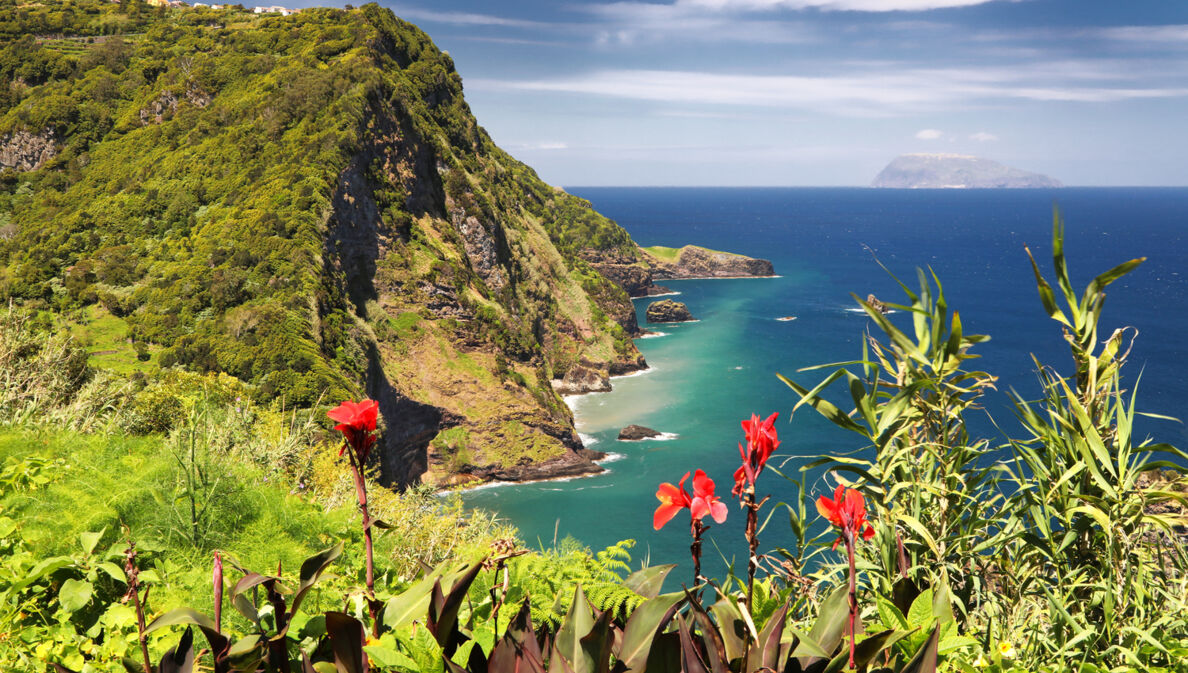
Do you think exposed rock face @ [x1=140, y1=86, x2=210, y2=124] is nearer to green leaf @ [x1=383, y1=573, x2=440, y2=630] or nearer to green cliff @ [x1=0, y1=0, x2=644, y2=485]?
green cliff @ [x1=0, y1=0, x2=644, y2=485]

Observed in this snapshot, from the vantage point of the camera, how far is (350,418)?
245 cm

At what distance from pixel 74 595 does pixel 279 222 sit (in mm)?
51802

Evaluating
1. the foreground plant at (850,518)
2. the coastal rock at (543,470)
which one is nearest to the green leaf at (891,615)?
the foreground plant at (850,518)

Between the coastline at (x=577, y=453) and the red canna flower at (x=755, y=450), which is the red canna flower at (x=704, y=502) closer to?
the red canna flower at (x=755, y=450)

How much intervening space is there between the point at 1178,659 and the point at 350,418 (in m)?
3.48

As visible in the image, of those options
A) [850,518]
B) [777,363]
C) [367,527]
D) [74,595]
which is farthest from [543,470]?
[850,518]

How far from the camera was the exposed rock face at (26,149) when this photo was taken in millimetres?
63281

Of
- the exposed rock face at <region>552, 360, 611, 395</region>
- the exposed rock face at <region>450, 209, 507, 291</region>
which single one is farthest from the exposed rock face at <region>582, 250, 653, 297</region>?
the exposed rock face at <region>450, 209, 507, 291</region>

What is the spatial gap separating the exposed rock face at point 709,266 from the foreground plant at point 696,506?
14879 cm

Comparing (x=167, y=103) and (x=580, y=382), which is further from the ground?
(x=167, y=103)

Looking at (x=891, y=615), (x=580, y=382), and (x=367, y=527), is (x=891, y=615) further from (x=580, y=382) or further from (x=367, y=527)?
(x=580, y=382)

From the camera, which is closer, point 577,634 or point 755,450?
point 755,450

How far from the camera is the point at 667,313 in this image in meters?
116

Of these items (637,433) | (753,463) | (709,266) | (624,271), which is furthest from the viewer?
(709,266)
